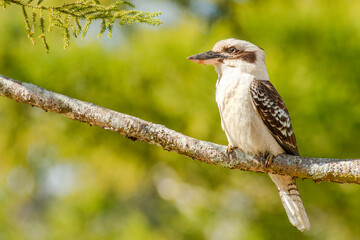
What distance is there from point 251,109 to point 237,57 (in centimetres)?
33

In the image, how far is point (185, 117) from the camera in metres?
3.75

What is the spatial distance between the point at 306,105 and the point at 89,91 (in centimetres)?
Answer: 162

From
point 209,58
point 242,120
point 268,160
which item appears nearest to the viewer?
point 268,160

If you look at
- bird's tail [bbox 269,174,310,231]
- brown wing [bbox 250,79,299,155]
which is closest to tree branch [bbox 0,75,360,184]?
brown wing [bbox 250,79,299,155]

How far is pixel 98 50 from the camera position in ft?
13.0

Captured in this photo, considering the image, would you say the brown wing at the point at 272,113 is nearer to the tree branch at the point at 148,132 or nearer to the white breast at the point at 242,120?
the white breast at the point at 242,120

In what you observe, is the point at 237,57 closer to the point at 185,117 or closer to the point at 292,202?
the point at 292,202

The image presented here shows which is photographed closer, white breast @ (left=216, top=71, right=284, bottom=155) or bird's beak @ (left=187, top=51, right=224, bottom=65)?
white breast @ (left=216, top=71, right=284, bottom=155)

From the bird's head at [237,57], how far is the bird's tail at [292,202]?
0.54 metres

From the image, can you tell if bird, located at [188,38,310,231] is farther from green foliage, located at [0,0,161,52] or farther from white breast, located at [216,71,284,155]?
green foliage, located at [0,0,161,52]

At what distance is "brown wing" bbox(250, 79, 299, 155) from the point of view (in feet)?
7.97

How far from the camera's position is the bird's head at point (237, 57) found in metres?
2.60

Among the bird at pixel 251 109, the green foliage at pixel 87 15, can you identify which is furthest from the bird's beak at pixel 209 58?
the green foliage at pixel 87 15

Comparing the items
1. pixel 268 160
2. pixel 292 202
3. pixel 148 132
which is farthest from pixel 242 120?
pixel 148 132
